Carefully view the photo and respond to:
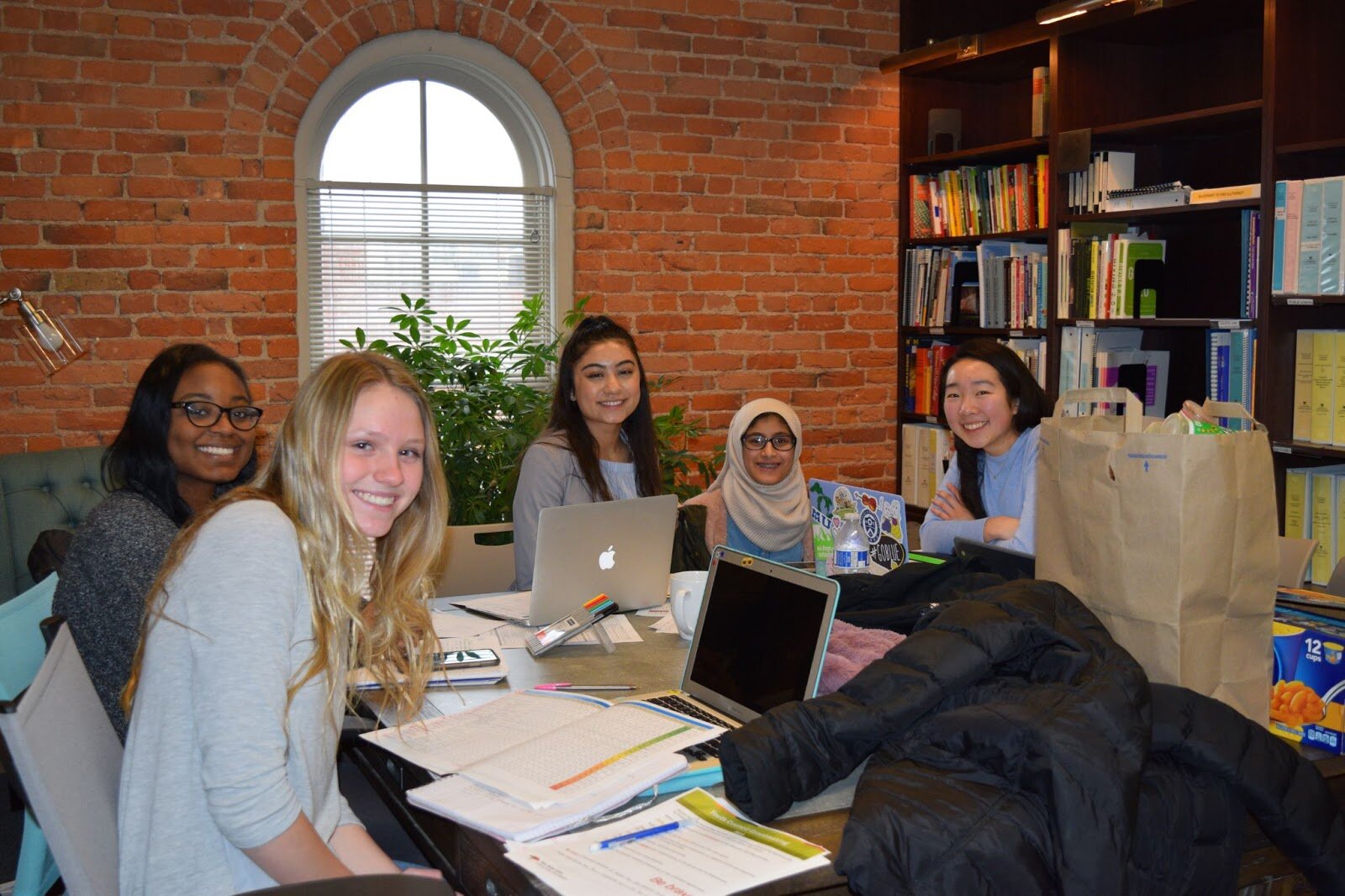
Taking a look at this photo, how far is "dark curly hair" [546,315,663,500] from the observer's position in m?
3.28

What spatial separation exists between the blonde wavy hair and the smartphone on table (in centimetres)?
31

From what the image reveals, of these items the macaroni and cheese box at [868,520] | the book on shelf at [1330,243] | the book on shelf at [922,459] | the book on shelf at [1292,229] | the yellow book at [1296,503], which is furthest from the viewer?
the book on shelf at [922,459]

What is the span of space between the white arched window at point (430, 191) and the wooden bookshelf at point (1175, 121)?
158 cm

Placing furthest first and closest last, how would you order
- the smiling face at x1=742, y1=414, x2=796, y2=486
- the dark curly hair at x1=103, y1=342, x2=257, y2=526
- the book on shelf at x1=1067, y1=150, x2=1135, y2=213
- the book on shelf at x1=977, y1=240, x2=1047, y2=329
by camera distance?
1. the book on shelf at x1=977, y1=240, x2=1047, y2=329
2. the book on shelf at x1=1067, y1=150, x2=1135, y2=213
3. the smiling face at x1=742, y1=414, x2=796, y2=486
4. the dark curly hair at x1=103, y1=342, x2=257, y2=526

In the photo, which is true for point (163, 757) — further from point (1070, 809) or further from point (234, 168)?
point (234, 168)

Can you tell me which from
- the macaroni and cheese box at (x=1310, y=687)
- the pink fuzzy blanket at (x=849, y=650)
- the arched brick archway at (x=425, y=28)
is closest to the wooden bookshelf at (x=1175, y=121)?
the arched brick archway at (x=425, y=28)

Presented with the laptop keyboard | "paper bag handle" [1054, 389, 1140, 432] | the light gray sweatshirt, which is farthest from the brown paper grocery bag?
the light gray sweatshirt

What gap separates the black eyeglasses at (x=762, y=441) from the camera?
328 cm

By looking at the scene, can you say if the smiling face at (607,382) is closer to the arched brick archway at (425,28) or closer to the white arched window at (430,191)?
the white arched window at (430,191)

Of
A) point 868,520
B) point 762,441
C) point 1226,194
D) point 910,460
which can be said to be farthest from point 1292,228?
point 910,460

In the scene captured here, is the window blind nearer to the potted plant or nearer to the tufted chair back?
the potted plant

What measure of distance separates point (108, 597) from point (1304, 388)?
10.9ft

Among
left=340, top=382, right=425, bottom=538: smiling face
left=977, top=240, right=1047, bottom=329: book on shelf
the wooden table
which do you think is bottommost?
the wooden table

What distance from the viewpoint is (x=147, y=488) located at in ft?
8.09
